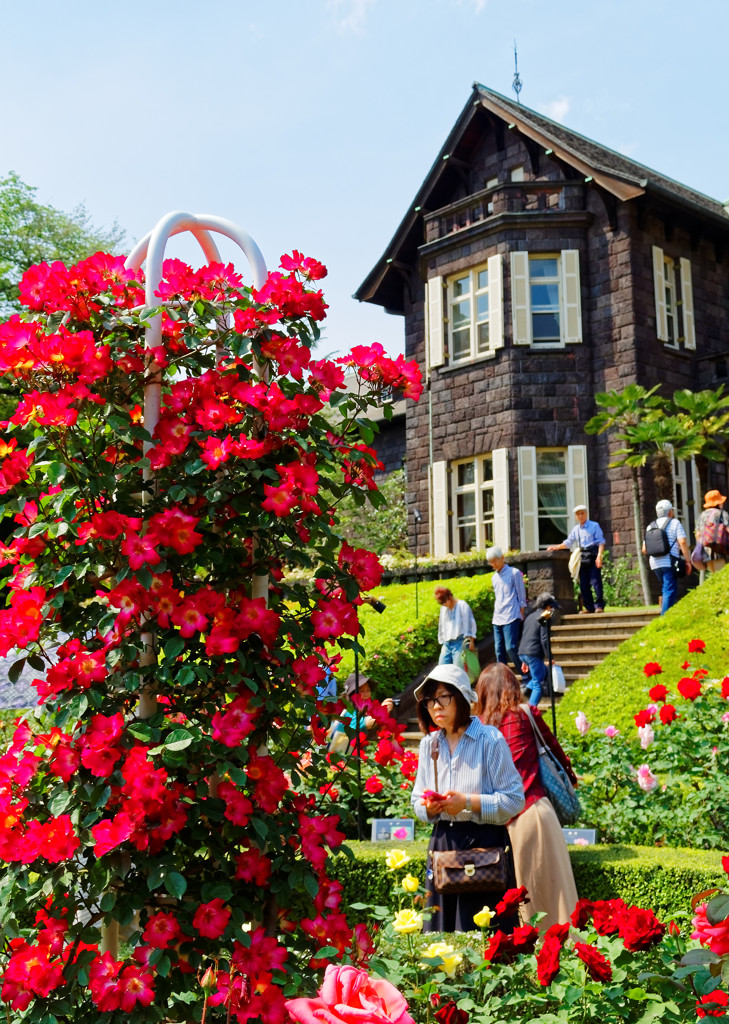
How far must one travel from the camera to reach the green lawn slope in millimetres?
10461

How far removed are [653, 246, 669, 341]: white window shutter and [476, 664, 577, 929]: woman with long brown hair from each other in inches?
571

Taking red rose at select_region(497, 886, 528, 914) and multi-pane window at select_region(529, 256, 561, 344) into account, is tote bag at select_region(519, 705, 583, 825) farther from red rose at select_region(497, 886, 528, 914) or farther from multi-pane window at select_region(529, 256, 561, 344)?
multi-pane window at select_region(529, 256, 561, 344)

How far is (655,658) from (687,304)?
32.7 ft

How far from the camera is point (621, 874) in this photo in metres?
5.18

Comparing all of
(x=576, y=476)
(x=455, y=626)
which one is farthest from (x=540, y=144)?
(x=455, y=626)

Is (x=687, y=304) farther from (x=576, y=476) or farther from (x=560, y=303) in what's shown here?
(x=576, y=476)

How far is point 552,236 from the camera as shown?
18.7m

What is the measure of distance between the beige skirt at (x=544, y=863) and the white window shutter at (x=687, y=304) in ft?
51.1

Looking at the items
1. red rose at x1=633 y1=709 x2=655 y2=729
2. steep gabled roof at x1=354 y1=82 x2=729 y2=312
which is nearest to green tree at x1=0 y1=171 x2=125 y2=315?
steep gabled roof at x1=354 y1=82 x2=729 y2=312

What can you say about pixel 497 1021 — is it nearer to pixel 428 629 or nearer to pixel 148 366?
pixel 148 366

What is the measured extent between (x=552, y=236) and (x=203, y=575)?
1723 centimetres

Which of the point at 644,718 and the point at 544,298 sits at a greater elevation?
the point at 544,298

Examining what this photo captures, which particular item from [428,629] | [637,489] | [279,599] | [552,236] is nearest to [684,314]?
[552,236]

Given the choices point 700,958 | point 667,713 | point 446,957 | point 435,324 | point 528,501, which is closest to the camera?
point 700,958
